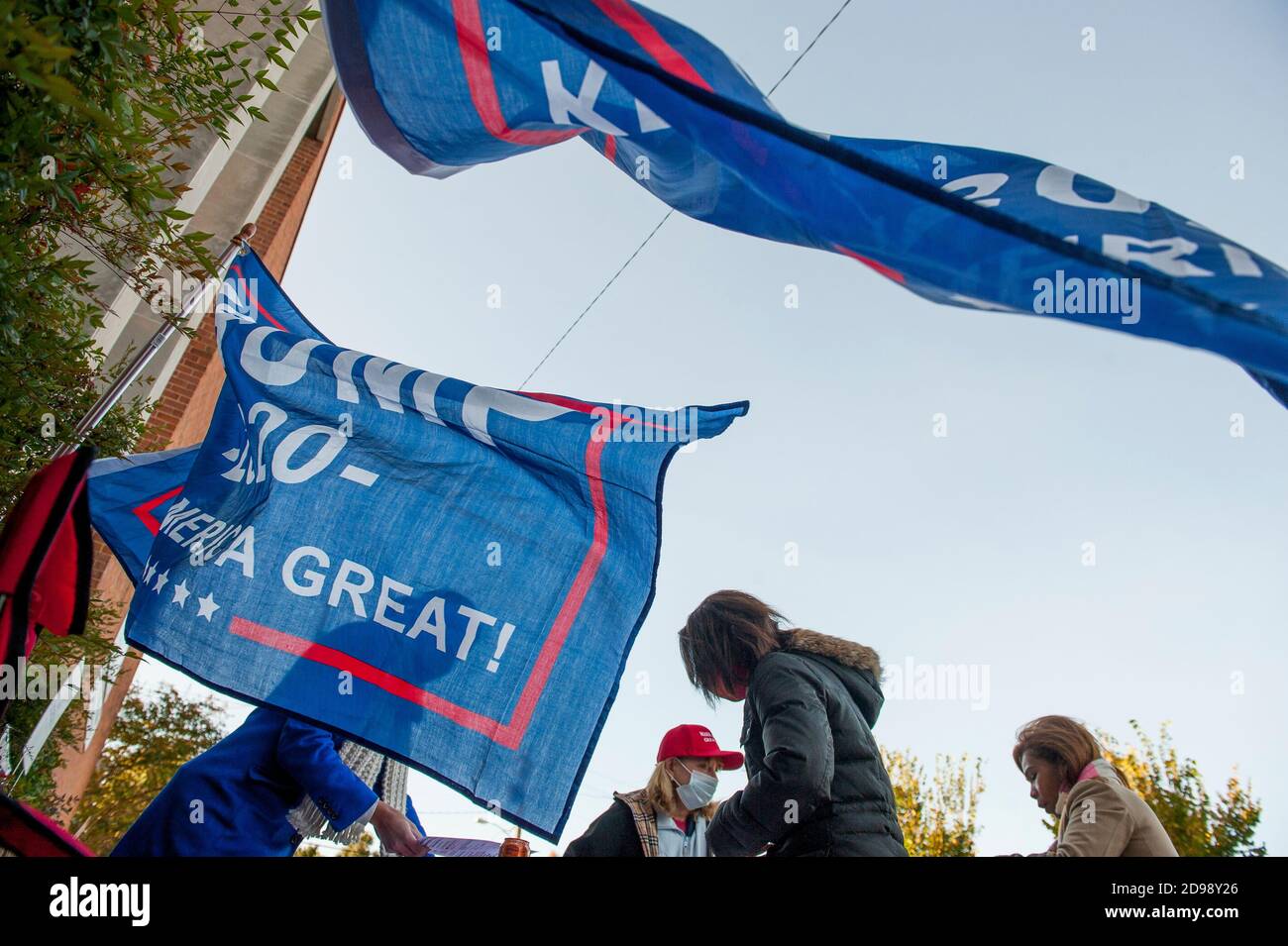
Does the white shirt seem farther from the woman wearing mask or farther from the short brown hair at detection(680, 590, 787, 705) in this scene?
the short brown hair at detection(680, 590, 787, 705)

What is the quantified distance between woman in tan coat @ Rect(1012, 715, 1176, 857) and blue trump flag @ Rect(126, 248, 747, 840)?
1417 millimetres

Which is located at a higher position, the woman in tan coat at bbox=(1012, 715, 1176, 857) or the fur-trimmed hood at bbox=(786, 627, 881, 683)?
the fur-trimmed hood at bbox=(786, 627, 881, 683)

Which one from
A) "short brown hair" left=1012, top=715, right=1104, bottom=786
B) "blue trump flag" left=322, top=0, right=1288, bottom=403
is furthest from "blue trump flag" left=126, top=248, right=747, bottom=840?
"short brown hair" left=1012, top=715, right=1104, bottom=786

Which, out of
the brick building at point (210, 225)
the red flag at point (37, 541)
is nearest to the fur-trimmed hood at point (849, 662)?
the red flag at point (37, 541)

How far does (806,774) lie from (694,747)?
708mm

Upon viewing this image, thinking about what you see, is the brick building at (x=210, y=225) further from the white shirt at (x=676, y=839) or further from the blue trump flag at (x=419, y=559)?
the white shirt at (x=676, y=839)

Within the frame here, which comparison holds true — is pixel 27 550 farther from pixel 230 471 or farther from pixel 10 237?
pixel 230 471

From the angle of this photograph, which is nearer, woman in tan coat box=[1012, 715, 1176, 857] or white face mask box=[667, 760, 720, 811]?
woman in tan coat box=[1012, 715, 1176, 857]

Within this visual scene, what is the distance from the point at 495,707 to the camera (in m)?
2.83

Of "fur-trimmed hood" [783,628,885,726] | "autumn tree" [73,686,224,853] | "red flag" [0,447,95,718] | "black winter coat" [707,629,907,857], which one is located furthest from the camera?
"autumn tree" [73,686,224,853]

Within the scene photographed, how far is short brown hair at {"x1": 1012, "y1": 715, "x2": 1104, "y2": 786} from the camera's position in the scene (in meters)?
3.01

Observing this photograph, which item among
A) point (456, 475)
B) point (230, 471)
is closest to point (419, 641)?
point (456, 475)
